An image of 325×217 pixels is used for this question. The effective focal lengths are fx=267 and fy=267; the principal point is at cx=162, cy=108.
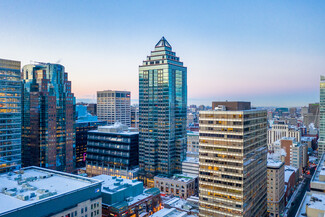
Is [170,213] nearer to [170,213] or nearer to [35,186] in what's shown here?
[170,213]

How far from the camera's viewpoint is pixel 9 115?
158 m

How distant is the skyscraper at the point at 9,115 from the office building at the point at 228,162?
112902mm

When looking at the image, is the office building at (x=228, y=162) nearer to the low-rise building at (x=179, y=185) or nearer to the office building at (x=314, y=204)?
the office building at (x=314, y=204)

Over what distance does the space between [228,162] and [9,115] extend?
128m

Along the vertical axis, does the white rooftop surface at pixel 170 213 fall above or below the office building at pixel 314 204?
below

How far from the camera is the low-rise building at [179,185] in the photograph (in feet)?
598

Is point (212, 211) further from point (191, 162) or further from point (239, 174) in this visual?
point (191, 162)

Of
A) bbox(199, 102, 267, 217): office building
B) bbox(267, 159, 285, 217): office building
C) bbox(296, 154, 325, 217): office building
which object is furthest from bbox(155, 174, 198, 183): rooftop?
bbox(296, 154, 325, 217): office building

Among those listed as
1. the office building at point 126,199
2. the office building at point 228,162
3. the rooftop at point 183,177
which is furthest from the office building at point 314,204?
the office building at point 126,199

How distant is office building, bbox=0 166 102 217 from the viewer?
94.3 m

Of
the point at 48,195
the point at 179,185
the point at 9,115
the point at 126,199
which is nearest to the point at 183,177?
the point at 179,185

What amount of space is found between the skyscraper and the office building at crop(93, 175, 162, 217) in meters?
55.1

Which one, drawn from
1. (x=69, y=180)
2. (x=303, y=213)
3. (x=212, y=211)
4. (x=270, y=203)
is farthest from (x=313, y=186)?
(x=69, y=180)

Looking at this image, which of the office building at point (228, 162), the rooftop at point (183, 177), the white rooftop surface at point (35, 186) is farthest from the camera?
the rooftop at point (183, 177)
